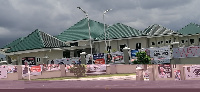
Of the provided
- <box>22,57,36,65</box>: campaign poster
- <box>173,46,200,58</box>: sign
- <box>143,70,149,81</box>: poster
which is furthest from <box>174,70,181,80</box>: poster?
<box>22,57,36,65</box>: campaign poster

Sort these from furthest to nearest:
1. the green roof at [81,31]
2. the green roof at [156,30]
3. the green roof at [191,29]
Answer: the green roof at [191,29] → the green roof at [81,31] → the green roof at [156,30]

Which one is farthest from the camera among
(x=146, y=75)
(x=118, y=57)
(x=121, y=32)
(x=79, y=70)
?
(x=121, y=32)

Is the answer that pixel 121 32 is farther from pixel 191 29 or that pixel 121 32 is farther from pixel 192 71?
pixel 192 71

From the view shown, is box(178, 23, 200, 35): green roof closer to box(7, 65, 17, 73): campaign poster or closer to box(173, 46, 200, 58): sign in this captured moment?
box(173, 46, 200, 58): sign

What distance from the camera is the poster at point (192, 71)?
28094 millimetres

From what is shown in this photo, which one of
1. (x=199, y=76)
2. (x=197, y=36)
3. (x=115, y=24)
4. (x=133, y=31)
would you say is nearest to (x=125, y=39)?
(x=133, y=31)

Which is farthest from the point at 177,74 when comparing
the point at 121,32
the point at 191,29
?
the point at 191,29

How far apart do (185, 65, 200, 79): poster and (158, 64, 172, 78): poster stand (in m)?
1.74

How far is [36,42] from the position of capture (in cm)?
5766

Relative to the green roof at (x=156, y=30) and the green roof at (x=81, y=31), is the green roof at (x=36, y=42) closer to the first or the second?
the green roof at (x=81, y=31)

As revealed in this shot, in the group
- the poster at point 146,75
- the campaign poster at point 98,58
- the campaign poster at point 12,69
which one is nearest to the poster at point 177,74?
the poster at point 146,75

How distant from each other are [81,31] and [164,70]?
4333 centimetres

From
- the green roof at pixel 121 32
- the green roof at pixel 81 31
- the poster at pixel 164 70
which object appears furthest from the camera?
the green roof at pixel 81 31

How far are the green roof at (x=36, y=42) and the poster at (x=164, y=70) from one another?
103 ft
